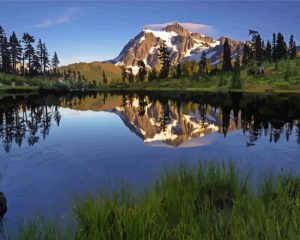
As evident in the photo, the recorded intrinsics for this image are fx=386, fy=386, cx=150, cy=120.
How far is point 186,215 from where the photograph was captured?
8.41 metres

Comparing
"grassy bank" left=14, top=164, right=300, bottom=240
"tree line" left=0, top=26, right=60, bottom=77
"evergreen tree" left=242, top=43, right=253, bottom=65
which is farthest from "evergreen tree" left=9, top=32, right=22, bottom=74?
"grassy bank" left=14, top=164, right=300, bottom=240

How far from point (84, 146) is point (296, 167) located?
15.0m

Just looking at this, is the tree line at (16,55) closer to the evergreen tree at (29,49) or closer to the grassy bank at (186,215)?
the evergreen tree at (29,49)

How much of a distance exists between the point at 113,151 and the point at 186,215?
704 inches

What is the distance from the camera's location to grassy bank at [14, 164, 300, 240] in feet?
22.3

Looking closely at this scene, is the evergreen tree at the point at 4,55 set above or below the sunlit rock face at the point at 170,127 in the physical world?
above

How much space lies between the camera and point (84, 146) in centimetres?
2827

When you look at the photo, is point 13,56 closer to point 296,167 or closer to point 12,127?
point 12,127

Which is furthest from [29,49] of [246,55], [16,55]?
[246,55]

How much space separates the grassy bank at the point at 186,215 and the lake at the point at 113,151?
0.93m

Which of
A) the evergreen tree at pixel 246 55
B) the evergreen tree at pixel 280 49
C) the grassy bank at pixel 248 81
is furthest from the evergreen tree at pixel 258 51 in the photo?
the grassy bank at pixel 248 81

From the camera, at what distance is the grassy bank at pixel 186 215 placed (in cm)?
679

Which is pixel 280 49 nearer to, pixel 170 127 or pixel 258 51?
pixel 258 51

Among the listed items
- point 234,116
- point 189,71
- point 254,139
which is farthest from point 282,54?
point 254,139
